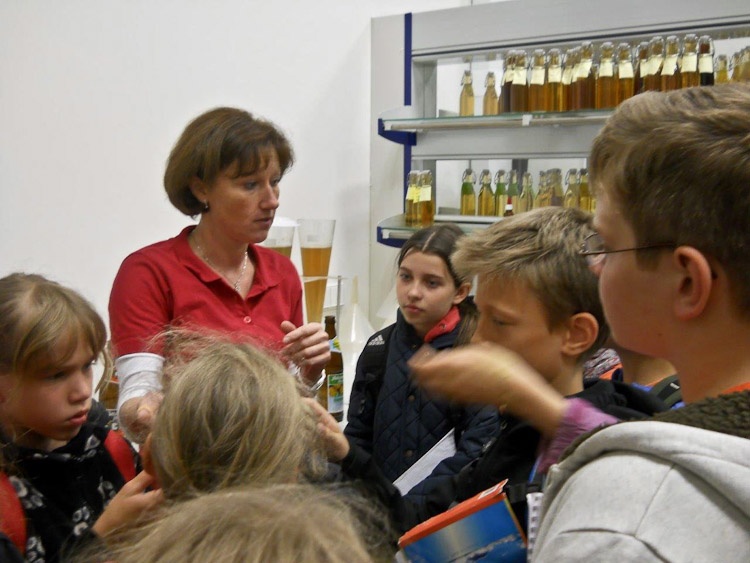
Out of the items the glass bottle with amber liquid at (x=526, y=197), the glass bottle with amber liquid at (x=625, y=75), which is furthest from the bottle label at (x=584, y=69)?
the glass bottle with amber liquid at (x=526, y=197)

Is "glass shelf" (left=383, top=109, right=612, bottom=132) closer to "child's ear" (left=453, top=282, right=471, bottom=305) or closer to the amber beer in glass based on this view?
the amber beer in glass

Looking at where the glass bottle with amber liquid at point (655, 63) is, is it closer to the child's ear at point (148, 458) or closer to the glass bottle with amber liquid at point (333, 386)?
the glass bottle with amber liquid at point (333, 386)

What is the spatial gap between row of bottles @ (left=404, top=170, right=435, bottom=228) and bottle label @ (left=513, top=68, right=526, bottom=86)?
563mm

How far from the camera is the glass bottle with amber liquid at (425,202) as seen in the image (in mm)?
3393

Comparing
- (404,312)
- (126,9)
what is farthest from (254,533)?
(126,9)

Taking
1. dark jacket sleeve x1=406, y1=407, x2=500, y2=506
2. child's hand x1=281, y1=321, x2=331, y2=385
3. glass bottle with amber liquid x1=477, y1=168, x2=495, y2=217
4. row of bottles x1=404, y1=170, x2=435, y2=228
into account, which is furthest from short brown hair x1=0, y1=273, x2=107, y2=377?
glass bottle with amber liquid x1=477, y1=168, x2=495, y2=217

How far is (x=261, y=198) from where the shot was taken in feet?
6.07

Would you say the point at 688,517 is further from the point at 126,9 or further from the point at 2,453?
the point at 126,9

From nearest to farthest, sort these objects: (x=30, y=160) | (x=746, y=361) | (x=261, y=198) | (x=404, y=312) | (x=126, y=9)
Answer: (x=746, y=361) < (x=261, y=198) < (x=404, y=312) < (x=30, y=160) < (x=126, y=9)

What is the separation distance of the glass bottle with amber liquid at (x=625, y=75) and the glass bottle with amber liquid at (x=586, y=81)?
0.12 meters

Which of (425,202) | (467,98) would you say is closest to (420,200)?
(425,202)

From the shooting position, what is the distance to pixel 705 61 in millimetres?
2861

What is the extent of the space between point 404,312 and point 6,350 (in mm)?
1078

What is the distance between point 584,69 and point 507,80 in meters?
0.33
